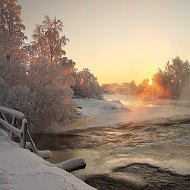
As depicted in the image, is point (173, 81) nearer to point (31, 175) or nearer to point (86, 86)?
point (86, 86)

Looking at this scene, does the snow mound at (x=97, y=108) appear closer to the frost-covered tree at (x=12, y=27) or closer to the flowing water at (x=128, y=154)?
the frost-covered tree at (x=12, y=27)

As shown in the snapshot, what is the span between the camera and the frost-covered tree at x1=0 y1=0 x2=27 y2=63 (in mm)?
30797

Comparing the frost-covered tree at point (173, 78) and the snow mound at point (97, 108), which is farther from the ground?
the frost-covered tree at point (173, 78)

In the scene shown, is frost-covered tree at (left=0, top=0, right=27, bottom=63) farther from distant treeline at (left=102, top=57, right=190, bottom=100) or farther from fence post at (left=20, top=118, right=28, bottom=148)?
distant treeline at (left=102, top=57, right=190, bottom=100)

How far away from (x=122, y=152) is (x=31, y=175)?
8704 millimetres

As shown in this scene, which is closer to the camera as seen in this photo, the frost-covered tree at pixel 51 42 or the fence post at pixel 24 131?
the fence post at pixel 24 131

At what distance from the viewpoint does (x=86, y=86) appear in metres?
72.1

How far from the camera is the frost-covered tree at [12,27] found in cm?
3080

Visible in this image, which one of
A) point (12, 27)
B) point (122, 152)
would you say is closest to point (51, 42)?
point (12, 27)

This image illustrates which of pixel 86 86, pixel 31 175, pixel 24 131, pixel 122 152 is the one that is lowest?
pixel 122 152

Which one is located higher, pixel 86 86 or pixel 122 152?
pixel 86 86

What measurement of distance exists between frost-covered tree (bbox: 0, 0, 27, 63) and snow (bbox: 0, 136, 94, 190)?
78.1 feet

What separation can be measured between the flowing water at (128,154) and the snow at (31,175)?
303 centimetres

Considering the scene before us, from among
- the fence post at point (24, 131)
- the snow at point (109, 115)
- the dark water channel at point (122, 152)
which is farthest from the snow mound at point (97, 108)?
the fence post at point (24, 131)
